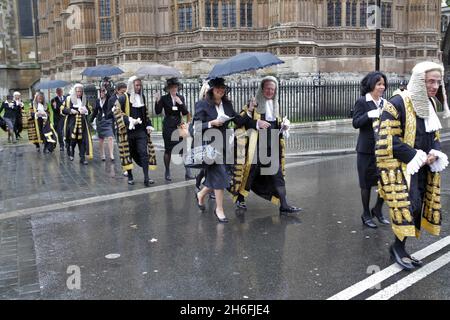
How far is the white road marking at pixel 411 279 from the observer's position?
4289mm

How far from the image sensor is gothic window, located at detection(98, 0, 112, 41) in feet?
98.1

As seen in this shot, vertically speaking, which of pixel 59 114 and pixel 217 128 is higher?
pixel 59 114

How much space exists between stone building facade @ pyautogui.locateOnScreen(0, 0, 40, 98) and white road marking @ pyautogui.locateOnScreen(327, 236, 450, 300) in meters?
50.2

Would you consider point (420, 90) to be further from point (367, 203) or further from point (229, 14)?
point (229, 14)

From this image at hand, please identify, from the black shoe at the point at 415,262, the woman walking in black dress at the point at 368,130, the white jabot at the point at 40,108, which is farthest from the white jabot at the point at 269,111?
the white jabot at the point at 40,108

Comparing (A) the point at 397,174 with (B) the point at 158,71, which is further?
(B) the point at 158,71

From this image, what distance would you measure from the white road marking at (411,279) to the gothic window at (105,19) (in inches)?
1098

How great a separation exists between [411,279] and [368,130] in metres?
2.35

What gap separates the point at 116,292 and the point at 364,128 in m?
3.76

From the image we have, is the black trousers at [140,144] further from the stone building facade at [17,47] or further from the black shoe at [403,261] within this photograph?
the stone building facade at [17,47]

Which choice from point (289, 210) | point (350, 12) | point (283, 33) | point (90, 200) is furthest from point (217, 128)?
point (350, 12)

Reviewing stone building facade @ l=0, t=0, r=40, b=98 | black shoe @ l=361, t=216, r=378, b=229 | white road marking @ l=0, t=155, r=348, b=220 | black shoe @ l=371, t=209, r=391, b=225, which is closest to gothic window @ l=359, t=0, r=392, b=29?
white road marking @ l=0, t=155, r=348, b=220

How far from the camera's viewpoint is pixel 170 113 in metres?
9.92

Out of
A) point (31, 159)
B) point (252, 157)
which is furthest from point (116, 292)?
point (31, 159)
